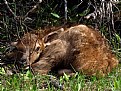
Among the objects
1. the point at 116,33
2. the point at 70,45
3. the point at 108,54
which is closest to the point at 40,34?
the point at 70,45

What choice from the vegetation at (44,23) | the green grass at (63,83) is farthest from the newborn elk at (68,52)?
the green grass at (63,83)

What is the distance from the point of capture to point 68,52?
8.38m

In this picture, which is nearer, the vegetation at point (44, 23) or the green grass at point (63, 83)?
the green grass at point (63, 83)

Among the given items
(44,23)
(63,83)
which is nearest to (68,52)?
(63,83)

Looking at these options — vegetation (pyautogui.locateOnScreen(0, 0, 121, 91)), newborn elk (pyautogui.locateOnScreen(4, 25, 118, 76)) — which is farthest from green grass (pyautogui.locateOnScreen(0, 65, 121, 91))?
newborn elk (pyautogui.locateOnScreen(4, 25, 118, 76))

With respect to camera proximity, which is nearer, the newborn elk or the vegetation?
the vegetation

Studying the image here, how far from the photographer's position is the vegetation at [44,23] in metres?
7.41

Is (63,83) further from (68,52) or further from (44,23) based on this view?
(44,23)

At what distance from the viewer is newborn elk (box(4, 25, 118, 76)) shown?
26.7ft

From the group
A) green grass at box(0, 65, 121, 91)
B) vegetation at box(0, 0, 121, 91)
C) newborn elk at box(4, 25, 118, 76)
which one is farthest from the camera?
newborn elk at box(4, 25, 118, 76)

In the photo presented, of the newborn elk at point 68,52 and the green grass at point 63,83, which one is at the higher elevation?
the newborn elk at point 68,52

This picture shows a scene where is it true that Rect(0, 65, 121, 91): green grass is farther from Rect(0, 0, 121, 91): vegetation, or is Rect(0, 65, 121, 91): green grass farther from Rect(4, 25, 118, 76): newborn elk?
Rect(4, 25, 118, 76): newborn elk

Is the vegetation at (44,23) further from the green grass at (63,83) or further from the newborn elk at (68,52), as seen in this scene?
the newborn elk at (68,52)

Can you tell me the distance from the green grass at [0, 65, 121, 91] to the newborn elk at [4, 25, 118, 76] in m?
0.36
